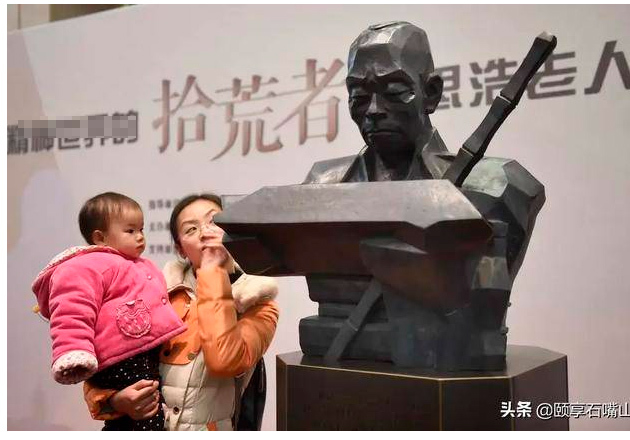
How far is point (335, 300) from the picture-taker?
160cm

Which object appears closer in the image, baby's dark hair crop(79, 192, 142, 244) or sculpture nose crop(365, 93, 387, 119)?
sculpture nose crop(365, 93, 387, 119)

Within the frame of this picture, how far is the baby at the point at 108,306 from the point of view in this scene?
1478mm

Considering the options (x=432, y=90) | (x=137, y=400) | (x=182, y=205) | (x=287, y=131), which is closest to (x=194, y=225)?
(x=182, y=205)

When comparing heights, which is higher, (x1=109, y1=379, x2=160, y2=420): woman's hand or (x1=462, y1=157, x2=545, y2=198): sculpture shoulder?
(x1=462, y1=157, x2=545, y2=198): sculpture shoulder

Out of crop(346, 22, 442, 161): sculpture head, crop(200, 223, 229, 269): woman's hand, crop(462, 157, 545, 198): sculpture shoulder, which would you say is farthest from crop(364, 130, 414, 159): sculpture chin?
crop(200, 223, 229, 269): woman's hand

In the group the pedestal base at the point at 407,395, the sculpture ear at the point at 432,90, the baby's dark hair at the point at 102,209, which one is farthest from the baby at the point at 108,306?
the sculpture ear at the point at 432,90

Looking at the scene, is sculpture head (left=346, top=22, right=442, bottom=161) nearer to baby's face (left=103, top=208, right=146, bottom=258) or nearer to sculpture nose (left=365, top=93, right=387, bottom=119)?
sculpture nose (left=365, top=93, right=387, bottom=119)

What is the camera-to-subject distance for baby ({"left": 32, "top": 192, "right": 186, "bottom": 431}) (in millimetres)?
1478

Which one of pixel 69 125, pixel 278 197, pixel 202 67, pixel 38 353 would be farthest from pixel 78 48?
pixel 278 197

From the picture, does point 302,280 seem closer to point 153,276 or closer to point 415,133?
point 153,276

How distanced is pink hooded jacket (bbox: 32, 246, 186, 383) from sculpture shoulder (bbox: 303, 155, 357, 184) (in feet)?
1.47

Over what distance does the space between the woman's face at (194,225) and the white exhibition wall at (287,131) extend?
0.85 metres

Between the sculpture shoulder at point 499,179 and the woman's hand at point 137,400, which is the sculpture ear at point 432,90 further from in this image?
the woman's hand at point 137,400

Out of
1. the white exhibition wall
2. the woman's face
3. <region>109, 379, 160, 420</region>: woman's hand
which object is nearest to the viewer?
<region>109, 379, 160, 420</region>: woman's hand
